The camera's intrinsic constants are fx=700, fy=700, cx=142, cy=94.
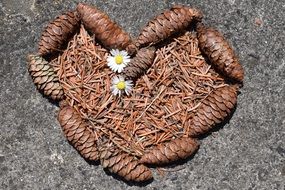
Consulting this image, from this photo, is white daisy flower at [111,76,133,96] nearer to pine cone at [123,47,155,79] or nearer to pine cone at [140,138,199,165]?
pine cone at [123,47,155,79]

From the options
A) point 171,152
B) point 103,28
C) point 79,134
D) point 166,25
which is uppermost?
point 166,25

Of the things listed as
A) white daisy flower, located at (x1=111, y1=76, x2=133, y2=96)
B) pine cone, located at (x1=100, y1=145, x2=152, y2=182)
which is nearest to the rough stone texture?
pine cone, located at (x1=100, y1=145, x2=152, y2=182)

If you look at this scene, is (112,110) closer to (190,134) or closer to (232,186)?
(190,134)

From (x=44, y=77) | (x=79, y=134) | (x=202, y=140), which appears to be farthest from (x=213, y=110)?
(x=44, y=77)

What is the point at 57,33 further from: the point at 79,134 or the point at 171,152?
the point at 171,152

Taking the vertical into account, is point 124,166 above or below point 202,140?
below

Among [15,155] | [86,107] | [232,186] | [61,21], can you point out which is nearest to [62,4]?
[61,21]
